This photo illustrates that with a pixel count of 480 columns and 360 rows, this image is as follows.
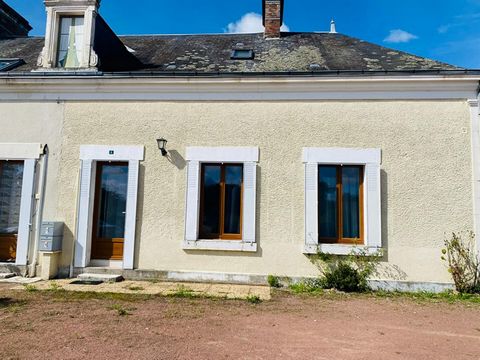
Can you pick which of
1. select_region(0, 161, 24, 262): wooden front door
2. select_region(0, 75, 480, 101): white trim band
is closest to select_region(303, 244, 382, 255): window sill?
select_region(0, 75, 480, 101): white trim band

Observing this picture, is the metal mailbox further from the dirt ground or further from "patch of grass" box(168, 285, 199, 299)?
"patch of grass" box(168, 285, 199, 299)

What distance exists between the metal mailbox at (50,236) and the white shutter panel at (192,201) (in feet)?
9.05

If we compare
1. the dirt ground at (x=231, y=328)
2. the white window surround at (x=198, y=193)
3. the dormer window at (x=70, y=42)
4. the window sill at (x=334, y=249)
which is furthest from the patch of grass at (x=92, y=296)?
the dormer window at (x=70, y=42)

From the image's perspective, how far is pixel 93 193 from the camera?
812cm

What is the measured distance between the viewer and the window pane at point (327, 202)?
25.0 ft

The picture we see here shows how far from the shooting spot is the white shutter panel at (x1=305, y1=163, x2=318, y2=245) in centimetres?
741

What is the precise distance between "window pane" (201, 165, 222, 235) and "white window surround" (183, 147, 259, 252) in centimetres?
23

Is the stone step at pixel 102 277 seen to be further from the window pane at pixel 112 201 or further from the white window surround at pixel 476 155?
the white window surround at pixel 476 155

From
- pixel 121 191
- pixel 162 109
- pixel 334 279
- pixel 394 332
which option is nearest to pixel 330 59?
pixel 162 109

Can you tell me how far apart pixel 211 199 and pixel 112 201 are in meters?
2.25

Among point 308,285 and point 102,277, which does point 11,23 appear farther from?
point 308,285

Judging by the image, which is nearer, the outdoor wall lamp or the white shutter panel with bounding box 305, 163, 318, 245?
the white shutter panel with bounding box 305, 163, 318, 245

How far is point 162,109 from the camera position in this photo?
26.5 feet

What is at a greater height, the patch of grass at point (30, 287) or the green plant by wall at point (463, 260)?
the green plant by wall at point (463, 260)
